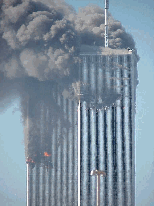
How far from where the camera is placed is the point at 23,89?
66.8m

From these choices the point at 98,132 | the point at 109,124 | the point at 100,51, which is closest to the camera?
the point at 100,51

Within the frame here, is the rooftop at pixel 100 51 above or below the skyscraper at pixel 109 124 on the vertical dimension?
above

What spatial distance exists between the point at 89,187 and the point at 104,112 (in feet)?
45.3

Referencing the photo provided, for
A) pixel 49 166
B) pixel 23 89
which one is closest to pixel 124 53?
pixel 23 89

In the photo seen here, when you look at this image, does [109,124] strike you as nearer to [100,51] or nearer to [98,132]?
[98,132]

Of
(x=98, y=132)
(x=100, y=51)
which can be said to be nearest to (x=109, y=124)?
(x=98, y=132)

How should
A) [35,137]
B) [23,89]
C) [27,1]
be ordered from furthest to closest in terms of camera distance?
1. [35,137]
2. [23,89]
3. [27,1]

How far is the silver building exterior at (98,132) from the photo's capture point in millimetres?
71875

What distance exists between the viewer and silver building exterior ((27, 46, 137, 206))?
71875mm

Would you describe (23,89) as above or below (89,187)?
above

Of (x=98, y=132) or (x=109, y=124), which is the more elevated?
(x=109, y=124)

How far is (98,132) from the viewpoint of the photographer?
77750mm

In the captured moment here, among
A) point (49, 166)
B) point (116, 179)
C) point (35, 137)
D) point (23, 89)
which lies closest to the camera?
point (23, 89)

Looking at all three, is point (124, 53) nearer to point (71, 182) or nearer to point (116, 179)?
point (116, 179)
